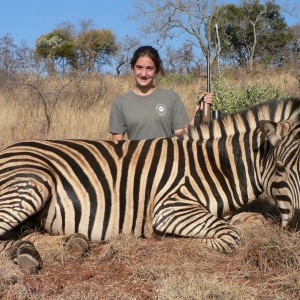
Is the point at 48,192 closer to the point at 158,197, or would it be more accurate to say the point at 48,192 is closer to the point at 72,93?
the point at 158,197

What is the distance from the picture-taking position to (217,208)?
3.88 metres

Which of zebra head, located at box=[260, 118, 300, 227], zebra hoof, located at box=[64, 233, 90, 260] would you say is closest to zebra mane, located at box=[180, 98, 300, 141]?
zebra head, located at box=[260, 118, 300, 227]

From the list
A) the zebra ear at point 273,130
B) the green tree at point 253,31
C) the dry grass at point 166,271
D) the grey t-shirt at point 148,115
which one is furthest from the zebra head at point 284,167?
the green tree at point 253,31

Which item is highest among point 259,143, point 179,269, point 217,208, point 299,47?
point 299,47

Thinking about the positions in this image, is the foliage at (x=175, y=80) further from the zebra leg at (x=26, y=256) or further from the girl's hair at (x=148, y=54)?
the zebra leg at (x=26, y=256)

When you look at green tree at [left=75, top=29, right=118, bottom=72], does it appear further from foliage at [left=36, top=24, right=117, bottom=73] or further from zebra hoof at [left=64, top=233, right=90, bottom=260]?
zebra hoof at [left=64, top=233, right=90, bottom=260]

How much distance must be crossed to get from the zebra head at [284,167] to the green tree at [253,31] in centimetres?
2247

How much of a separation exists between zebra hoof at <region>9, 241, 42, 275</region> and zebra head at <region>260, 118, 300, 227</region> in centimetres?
172

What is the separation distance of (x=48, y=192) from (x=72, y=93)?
339 inches

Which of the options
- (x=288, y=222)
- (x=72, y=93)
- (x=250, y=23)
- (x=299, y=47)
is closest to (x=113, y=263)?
(x=288, y=222)

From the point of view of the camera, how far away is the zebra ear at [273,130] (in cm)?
368

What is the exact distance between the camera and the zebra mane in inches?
159

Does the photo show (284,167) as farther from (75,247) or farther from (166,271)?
(75,247)

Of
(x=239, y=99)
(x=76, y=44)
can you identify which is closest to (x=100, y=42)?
(x=76, y=44)
